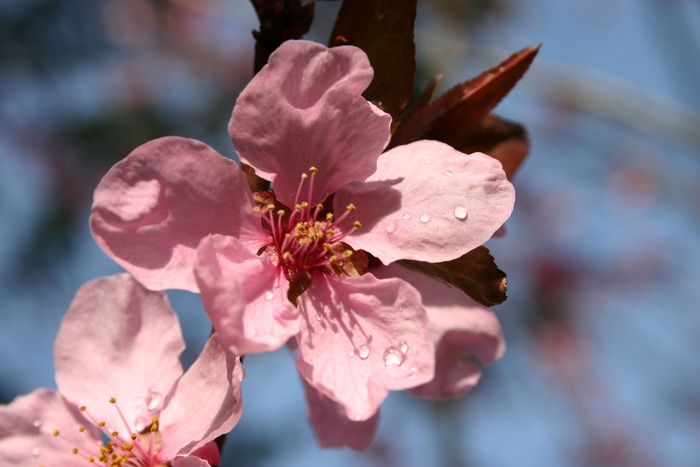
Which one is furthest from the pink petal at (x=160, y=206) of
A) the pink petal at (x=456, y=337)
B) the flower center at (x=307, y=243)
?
the pink petal at (x=456, y=337)

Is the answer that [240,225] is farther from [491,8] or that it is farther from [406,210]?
[491,8]

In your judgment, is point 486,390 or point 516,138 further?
point 486,390

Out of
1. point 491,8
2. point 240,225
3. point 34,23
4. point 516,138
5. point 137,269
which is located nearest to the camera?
point 137,269

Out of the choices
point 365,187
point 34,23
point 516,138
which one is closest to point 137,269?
point 365,187

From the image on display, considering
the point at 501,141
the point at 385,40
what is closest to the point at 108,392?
the point at 385,40

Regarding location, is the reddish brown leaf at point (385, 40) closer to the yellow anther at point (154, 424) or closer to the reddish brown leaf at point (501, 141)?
the reddish brown leaf at point (501, 141)

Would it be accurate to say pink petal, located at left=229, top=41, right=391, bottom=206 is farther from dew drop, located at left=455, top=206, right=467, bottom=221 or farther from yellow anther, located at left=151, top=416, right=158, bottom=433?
yellow anther, located at left=151, top=416, right=158, bottom=433
